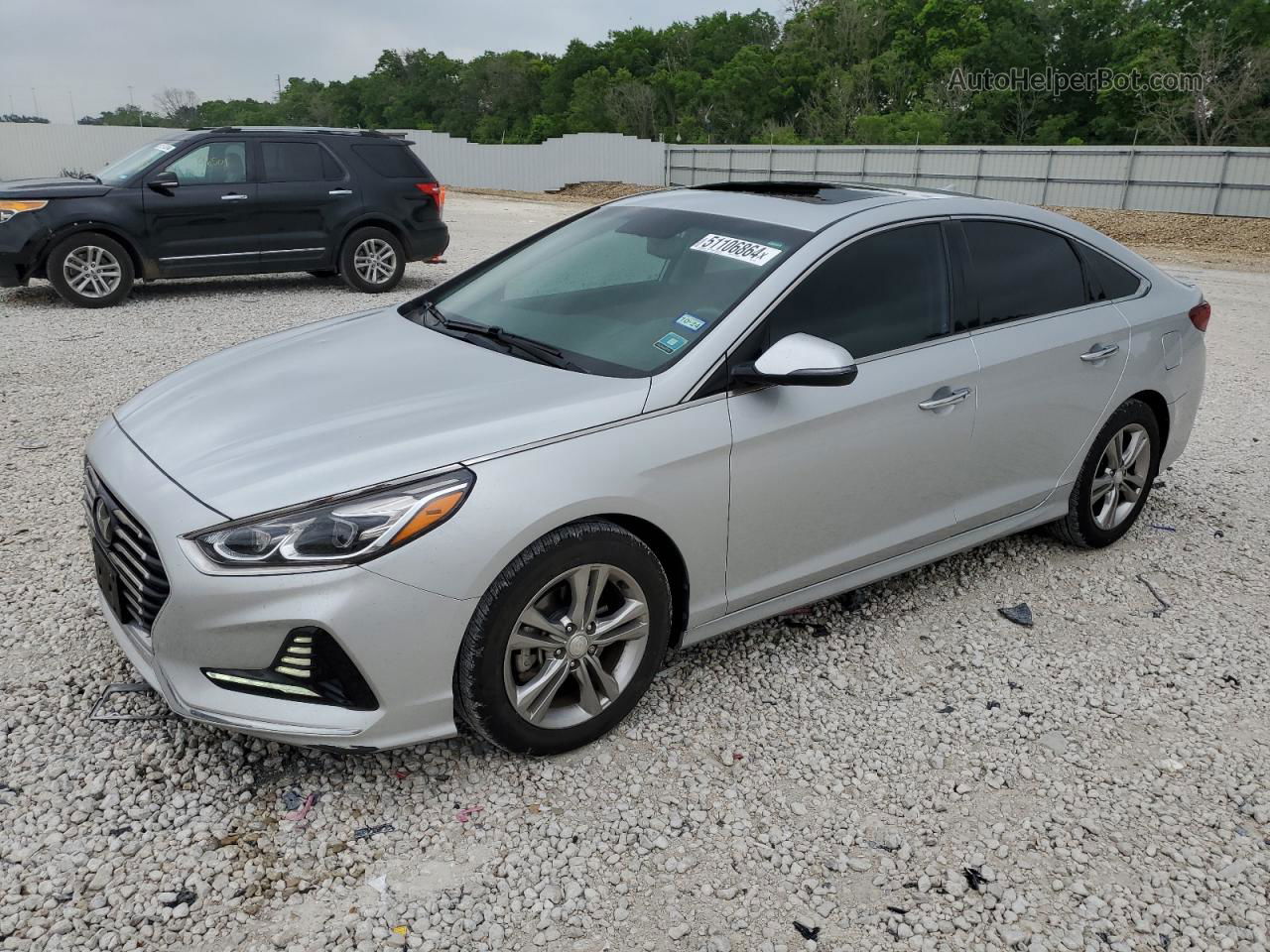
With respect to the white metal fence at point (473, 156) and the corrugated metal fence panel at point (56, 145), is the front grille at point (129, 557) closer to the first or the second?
the white metal fence at point (473, 156)

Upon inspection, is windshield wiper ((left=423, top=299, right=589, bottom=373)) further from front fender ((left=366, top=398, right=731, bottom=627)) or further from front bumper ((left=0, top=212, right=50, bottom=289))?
front bumper ((left=0, top=212, right=50, bottom=289))

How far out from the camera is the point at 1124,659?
3938mm

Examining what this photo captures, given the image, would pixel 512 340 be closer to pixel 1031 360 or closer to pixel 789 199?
pixel 789 199

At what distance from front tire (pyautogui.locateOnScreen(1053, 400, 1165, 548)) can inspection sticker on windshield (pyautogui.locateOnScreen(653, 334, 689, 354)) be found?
2.24 metres

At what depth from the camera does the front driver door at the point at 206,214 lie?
34.5 ft

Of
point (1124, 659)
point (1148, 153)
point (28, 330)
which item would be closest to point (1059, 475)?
point (1124, 659)

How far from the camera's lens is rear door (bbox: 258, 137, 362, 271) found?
1100 centimetres

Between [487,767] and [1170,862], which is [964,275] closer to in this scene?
[1170,862]

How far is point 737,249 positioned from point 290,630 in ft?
6.69

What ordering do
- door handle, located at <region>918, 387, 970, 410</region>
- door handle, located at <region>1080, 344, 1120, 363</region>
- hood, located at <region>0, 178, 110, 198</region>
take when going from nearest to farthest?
door handle, located at <region>918, 387, 970, 410</region>
door handle, located at <region>1080, 344, 1120, 363</region>
hood, located at <region>0, 178, 110, 198</region>

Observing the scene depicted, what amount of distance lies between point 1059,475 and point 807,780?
82.0 inches

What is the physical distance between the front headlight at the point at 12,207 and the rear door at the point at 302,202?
212 cm

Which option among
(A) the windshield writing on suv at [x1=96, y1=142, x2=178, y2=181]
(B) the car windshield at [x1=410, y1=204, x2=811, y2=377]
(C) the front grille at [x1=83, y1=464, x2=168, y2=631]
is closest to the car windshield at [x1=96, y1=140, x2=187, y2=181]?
(A) the windshield writing on suv at [x1=96, y1=142, x2=178, y2=181]

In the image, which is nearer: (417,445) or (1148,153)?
(417,445)
